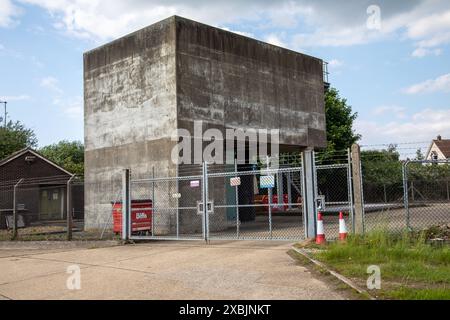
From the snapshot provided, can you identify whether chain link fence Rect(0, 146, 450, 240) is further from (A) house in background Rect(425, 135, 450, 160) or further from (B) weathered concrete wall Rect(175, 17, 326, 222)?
(A) house in background Rect(425, 135, 450, 160)

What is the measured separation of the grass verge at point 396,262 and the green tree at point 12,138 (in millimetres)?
36346

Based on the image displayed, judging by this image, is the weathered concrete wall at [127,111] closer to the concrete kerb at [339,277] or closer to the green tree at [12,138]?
the concrete kerb at [339,277]

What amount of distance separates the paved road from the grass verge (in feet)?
2.36

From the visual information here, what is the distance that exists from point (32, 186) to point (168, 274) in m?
25.1

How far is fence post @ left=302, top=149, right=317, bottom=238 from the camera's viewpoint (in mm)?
13500

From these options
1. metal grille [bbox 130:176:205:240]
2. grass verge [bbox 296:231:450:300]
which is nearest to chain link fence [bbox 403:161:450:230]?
metal grille [bbox 130:176:205:240]

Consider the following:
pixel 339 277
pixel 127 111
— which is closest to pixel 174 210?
pixel 127 111

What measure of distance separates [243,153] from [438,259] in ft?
50.1

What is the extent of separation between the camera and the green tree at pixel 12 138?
1641 inches

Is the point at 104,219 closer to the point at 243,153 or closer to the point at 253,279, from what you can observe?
the point at 243,153

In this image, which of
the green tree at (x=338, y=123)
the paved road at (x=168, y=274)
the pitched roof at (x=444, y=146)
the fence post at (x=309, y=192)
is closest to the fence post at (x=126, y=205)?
the paved road at (x=168, y=274)

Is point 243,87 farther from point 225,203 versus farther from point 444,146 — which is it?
point 444,146

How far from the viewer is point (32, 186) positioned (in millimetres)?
31859
